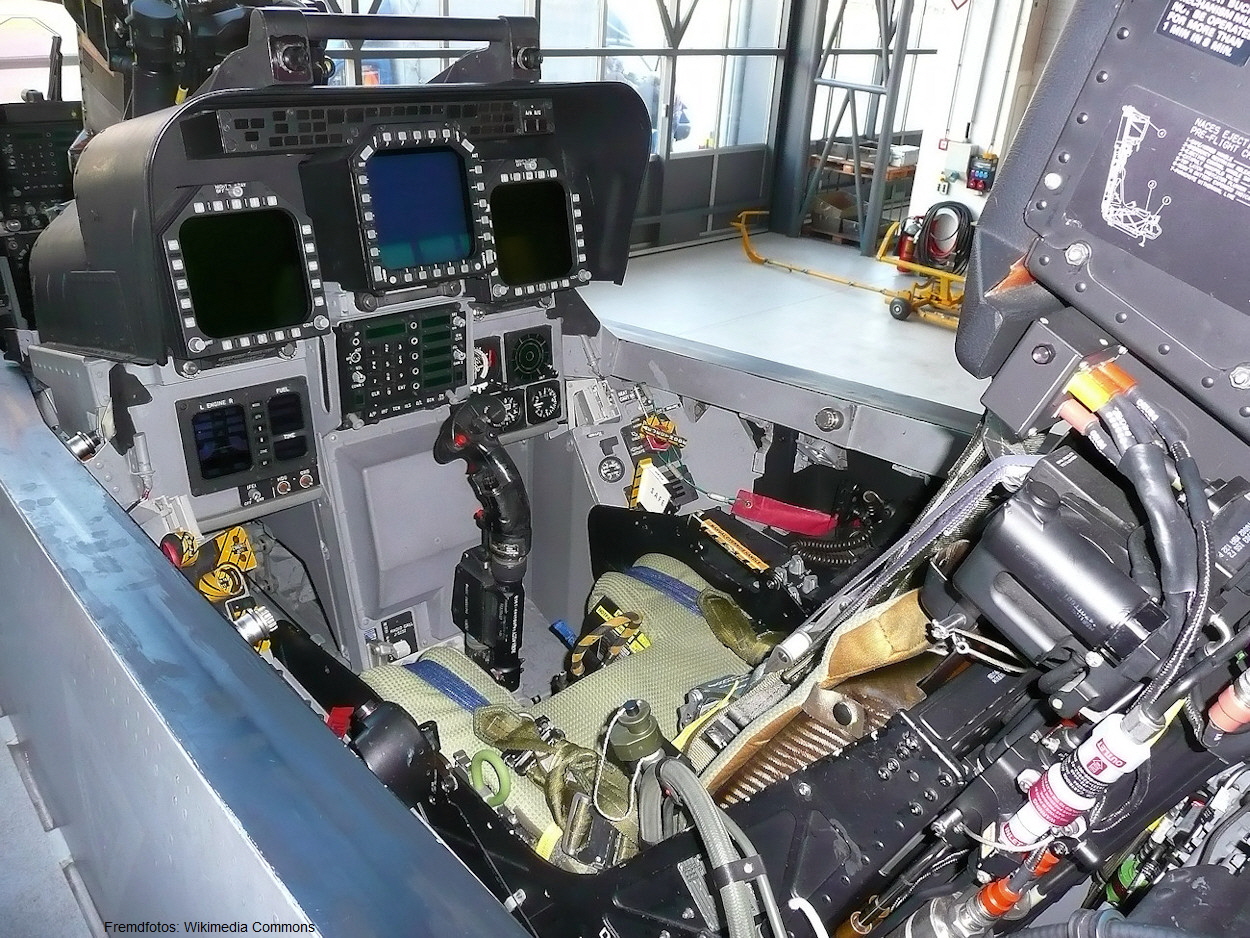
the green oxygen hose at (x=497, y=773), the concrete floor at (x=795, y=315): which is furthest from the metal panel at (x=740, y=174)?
the green oxygen hose at (x=497, y=773)

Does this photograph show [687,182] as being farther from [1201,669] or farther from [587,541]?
[1201,669]

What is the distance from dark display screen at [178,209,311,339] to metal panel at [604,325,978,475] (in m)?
1.14

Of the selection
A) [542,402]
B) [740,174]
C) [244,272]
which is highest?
[244,272]

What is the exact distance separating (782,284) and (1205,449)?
830 cm

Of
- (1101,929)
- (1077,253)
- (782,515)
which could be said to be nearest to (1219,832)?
(1101,929)

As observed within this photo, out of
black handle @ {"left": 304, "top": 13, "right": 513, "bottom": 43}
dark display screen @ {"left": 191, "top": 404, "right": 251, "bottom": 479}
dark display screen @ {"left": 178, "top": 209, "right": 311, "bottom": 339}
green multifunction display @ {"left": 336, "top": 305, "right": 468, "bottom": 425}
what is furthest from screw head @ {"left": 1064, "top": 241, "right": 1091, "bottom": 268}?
dark display screen @ {"left": 191, "top": 404, "right": 251, "bottom": 479}

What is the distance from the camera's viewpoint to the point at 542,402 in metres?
3.12

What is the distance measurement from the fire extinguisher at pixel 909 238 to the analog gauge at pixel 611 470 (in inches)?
235

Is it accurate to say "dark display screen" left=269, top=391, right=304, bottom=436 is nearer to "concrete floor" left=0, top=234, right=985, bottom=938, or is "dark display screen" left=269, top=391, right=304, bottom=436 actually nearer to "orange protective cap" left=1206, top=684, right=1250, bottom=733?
"orange protective cap" left=1206, top=684, right=1250, bottom=733

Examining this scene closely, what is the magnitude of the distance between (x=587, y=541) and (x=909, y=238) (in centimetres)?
622

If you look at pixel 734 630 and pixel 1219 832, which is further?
pixel 734 630

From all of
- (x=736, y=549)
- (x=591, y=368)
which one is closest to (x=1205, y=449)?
(x=736, y=549)

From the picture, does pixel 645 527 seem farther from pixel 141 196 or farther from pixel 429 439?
pixel 141 196

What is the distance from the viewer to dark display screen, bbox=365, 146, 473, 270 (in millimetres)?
2393
